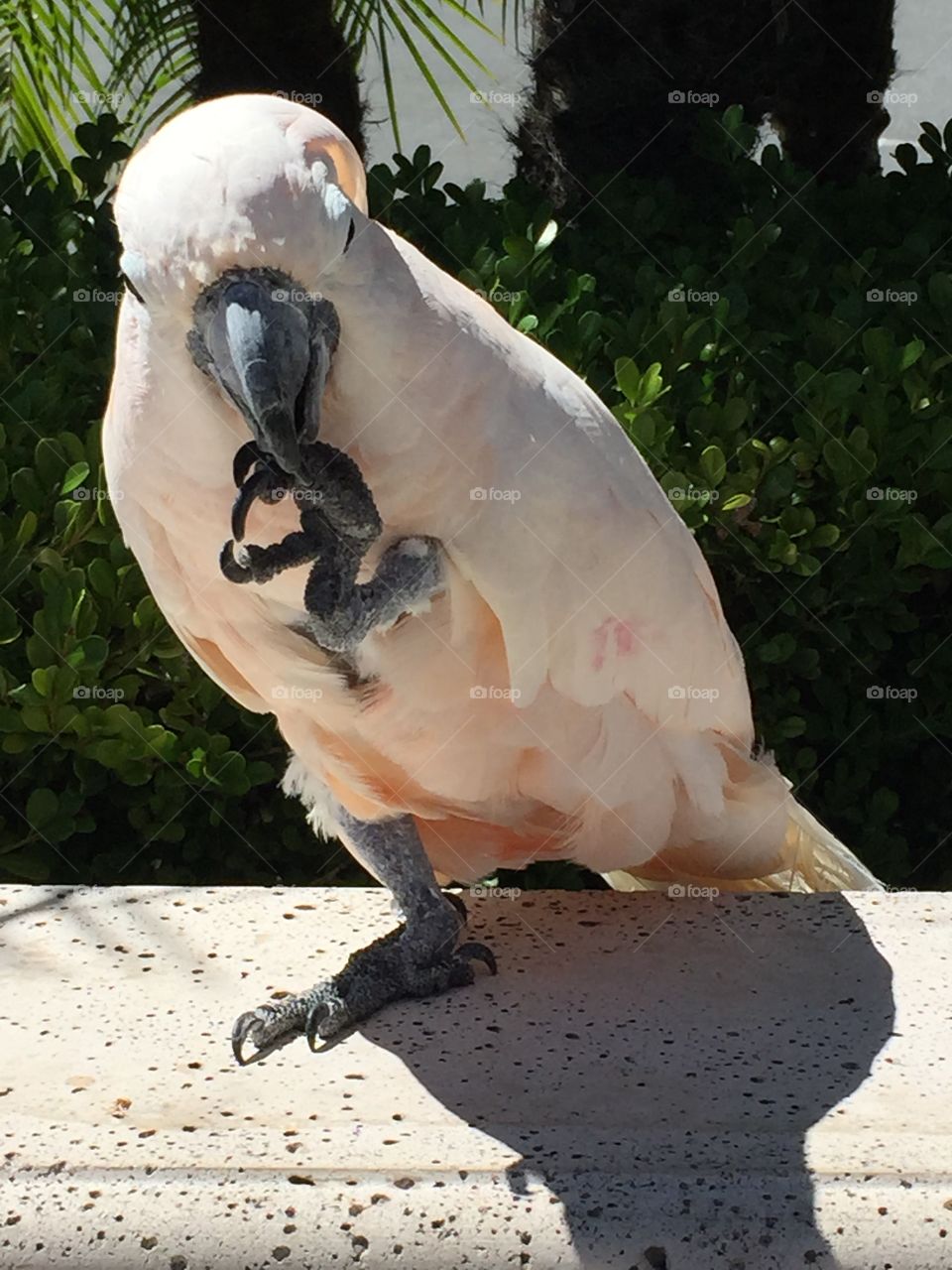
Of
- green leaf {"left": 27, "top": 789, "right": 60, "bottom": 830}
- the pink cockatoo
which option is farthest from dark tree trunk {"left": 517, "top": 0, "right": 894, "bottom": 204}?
green leaf {"left": 27, "top": 789, "right": 60, "bottom": 830}

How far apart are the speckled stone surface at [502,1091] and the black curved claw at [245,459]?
0.89 m

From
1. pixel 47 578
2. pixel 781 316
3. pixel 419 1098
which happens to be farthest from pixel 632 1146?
pixel 781 316

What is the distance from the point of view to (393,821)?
8.75 ft

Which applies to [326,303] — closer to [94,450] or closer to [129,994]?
[129,994]

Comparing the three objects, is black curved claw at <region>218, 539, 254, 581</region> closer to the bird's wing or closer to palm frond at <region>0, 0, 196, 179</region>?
the bird's wing

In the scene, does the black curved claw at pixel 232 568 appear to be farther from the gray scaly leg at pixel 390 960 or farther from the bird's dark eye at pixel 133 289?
the gray scaly leg at pixel 390 960

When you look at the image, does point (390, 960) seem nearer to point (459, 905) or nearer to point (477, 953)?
point (477, 953)

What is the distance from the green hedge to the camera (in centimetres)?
324

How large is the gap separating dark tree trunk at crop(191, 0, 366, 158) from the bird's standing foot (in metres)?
3.07

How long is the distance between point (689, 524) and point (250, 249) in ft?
5.75

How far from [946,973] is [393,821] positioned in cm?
99

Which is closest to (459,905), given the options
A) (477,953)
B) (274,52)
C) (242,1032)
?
(477,953)

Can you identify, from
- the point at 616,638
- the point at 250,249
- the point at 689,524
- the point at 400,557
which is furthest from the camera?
the point at 689,524

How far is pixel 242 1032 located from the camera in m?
2.34
